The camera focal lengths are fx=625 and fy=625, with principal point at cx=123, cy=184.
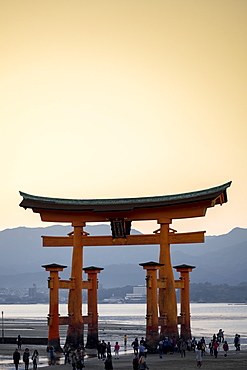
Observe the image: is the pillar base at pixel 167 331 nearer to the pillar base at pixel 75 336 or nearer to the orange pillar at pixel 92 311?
the pillar base at pixel 75 336

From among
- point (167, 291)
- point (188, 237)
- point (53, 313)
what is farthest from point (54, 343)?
point (188, 237)

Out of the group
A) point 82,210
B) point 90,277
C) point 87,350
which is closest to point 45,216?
point 82,210

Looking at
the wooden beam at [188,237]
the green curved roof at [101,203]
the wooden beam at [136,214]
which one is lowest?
the wooden beam at [188,237]

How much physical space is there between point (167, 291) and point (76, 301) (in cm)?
612

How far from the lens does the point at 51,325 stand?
39594 mm

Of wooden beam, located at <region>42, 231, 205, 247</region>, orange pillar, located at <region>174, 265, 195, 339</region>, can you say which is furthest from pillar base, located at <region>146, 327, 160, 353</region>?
wooden beam, located at <region>42, 231, 205, 247</region>

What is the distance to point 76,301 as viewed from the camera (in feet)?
135

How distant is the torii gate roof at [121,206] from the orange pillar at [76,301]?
48.7 inches

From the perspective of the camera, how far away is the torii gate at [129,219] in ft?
130

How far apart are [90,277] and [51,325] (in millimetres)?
5906

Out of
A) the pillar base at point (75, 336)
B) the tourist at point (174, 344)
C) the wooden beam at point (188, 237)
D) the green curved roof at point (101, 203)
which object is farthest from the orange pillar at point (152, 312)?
the pillar base at point (75, 336)

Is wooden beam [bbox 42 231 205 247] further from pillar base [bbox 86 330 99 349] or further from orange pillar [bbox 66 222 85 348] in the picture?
pillar base [bbox 86 330 99 349]

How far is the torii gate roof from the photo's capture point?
1557 inches

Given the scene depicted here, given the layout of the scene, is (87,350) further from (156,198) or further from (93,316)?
(156,198)
